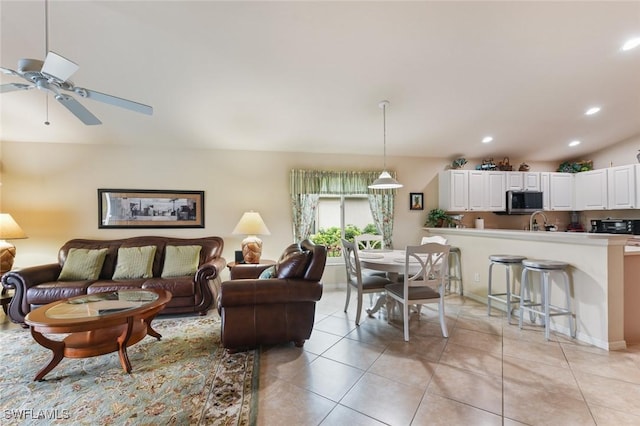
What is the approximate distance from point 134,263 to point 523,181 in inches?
268

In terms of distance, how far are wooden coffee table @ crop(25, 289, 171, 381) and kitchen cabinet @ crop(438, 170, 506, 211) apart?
4755 mm

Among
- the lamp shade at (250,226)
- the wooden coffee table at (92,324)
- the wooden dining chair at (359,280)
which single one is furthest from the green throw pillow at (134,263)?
the wooden dining chair at (359,280)

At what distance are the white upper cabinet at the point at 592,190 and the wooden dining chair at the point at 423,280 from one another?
14.4 feet

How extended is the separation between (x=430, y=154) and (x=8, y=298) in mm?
6645

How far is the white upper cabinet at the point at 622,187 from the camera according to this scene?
4.44m

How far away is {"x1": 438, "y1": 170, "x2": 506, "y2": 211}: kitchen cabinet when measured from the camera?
488 cm

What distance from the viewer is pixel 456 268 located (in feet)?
14.7

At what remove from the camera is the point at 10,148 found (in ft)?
13.1

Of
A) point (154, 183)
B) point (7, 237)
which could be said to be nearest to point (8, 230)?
point (7, 237)

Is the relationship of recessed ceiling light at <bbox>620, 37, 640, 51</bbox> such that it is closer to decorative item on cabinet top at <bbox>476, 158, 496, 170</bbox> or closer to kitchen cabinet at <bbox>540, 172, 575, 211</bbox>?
decorative item on cabinet top at <bbox>476, 158, 496, 170</bbox>

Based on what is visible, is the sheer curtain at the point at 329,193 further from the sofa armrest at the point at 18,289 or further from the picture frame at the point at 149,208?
the sofa armrest at the point at 18,289

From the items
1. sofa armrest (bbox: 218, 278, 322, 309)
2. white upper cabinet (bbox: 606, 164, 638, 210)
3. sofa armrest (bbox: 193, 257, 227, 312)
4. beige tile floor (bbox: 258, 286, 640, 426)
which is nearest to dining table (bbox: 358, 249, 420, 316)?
beige tile floor (bbox: 258, 286, 640, 426)

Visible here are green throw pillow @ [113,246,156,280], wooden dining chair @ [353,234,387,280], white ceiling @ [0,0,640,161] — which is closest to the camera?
white ceiling @ [0,0,640,161]

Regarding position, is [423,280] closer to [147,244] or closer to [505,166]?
[505,166]
